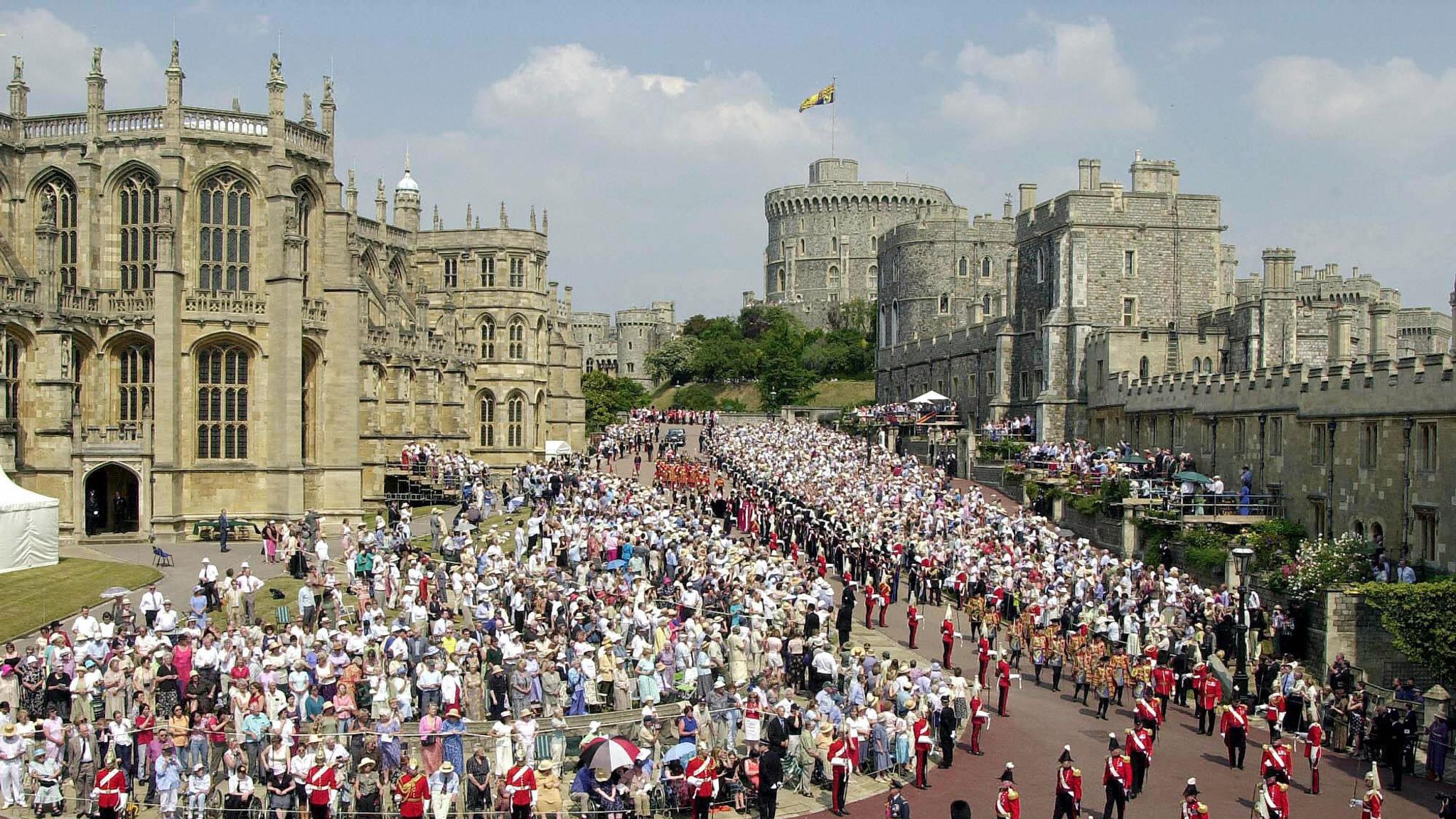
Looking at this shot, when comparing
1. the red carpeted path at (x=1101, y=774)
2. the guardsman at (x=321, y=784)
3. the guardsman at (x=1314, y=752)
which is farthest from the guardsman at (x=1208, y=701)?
the guardsman at (x=321, y=784)

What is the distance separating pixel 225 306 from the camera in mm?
42750

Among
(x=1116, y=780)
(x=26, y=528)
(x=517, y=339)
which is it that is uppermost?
(x=517, y=339)

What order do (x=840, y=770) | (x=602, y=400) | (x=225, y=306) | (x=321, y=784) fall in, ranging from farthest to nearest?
(x=602, y=400)
(x=225, y=306)
(x=840, y=770)
(x=321, y=784)

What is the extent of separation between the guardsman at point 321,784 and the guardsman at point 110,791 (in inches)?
97.4

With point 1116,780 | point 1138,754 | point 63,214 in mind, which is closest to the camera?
point 1116,780

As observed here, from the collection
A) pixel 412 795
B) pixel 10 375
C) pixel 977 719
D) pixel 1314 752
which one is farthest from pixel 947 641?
pixel 10 375

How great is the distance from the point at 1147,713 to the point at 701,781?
8.00 meters

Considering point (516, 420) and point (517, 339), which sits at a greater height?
point (517, 339)

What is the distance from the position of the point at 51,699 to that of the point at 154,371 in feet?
77.7

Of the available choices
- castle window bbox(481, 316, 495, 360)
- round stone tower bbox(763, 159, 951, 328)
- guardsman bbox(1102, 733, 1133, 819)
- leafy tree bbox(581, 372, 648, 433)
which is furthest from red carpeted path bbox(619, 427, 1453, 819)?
round stone tower bbox(763, 159, 951, 328)

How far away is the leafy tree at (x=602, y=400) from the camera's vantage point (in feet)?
302

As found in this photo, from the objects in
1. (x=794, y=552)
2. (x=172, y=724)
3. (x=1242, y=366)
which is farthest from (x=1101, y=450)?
(x=172, y=724)

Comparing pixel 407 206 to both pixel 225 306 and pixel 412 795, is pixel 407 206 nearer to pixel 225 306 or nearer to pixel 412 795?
pixel 225 306

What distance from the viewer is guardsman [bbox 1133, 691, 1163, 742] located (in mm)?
21391
